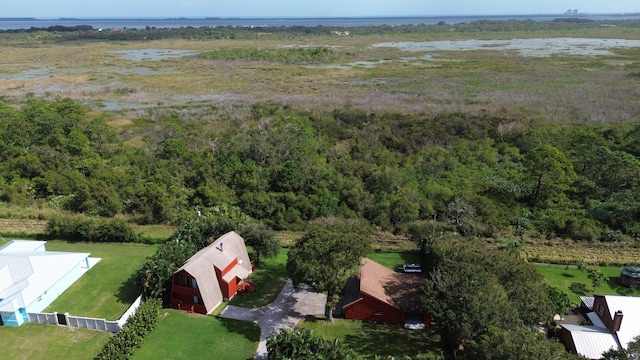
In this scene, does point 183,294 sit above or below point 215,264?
below

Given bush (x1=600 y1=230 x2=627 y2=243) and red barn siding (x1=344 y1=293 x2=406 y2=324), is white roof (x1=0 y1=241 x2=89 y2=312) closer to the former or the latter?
red barn siding (x1=344 y1=293 x2=406 y2=324)

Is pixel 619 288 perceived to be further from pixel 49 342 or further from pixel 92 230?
pixel 92 230

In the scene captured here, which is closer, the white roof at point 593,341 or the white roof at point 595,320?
the white roof at point 593,341

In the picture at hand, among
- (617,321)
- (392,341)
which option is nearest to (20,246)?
(392,341)

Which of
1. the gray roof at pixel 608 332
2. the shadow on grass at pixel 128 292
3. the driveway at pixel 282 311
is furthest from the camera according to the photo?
the shadow on grass at pixel 128 292

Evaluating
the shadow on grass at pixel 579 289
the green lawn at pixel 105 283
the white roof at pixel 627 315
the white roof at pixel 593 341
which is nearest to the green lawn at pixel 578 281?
the shadow on grass at pixel 579 289

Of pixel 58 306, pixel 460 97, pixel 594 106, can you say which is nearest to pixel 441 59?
pixel 460 97

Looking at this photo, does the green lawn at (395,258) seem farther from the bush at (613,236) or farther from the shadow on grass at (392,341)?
the bush at (613,236)
